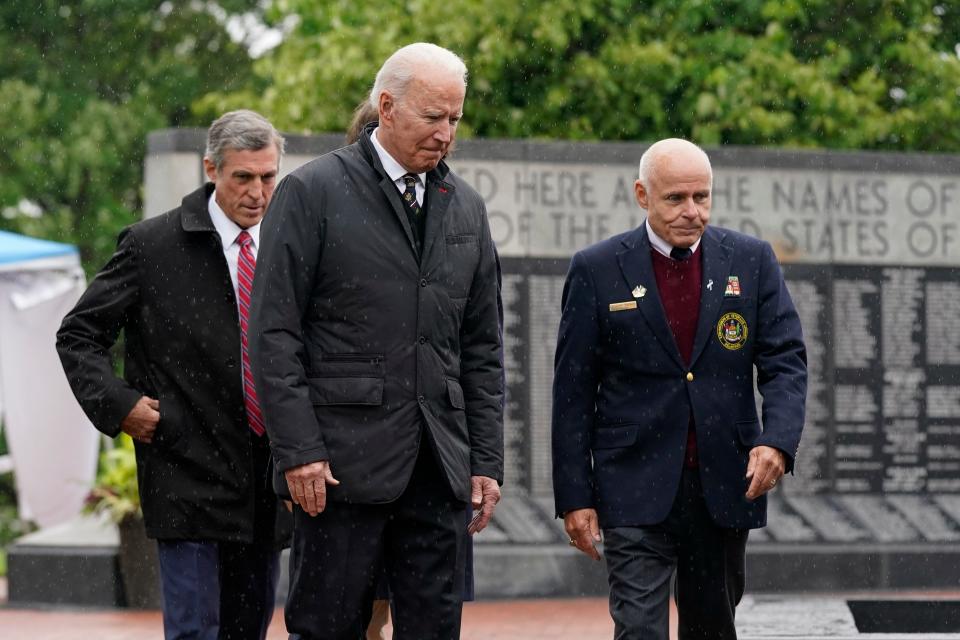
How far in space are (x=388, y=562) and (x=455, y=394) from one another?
48cm

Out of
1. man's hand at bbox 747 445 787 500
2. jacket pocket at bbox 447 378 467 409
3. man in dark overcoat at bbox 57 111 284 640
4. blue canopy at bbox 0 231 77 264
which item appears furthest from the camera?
blue canopy at bbox 0 231 77 264

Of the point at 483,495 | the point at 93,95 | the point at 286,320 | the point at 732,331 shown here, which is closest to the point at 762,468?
the point at 732,331

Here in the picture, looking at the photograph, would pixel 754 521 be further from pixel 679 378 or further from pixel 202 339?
pixel 202 339

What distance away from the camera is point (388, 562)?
4.38 metres

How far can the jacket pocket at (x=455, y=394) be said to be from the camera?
4.34 meters

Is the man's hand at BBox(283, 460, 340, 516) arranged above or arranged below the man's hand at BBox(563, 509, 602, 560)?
above

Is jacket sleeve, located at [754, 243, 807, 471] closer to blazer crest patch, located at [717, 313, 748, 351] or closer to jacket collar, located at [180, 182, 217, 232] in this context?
blazer crest patch, located at [717, 313, 748, 351]

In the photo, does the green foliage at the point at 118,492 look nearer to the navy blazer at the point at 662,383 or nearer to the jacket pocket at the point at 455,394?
the navy blazer at the point at 662,383

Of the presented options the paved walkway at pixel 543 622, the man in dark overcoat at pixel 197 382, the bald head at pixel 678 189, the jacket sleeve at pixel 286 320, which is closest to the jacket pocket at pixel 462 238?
the jacket sleeve at pixel 286 320

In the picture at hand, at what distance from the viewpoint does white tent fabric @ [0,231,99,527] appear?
13.8m

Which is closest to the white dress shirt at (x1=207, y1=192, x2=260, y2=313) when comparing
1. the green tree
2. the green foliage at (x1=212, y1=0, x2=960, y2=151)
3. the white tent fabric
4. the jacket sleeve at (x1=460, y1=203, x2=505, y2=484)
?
the jacket sleeve at (x1=460, y1=203, x2=505, y2=484)

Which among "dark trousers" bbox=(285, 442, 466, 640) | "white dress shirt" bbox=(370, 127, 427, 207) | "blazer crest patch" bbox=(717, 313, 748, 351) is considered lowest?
"dark trousers" bbox=(285, 442, 466, 640)

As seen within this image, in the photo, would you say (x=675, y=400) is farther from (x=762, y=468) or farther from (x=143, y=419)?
(x=143, y=419)

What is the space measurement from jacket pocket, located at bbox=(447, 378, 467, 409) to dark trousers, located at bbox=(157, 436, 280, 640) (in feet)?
3.21
